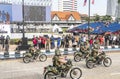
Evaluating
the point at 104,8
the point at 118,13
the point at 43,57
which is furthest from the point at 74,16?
the point at 43,57

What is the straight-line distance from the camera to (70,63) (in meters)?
14.4

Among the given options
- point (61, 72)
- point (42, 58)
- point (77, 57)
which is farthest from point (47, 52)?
point (61, 72)

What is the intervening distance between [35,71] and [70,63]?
3.46m

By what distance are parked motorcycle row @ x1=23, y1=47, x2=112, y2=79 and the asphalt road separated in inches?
11.8

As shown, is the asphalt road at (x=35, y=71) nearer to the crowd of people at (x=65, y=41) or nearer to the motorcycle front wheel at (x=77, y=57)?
the motorcycle front wheel at (x=77, y=57)

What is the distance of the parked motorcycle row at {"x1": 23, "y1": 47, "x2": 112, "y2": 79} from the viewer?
13.9 metres

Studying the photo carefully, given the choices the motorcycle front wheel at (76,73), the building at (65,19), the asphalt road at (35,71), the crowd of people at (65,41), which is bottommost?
the asphalt road at (35,71)

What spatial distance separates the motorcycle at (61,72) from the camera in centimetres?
1391

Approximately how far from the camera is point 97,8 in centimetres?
18800

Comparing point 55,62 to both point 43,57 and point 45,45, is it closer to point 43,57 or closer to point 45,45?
point 43,57

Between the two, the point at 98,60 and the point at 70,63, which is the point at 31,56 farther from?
the point at 70,63

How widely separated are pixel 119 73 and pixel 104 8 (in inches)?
7123

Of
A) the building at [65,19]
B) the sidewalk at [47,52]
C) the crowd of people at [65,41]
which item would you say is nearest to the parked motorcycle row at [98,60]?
the sidewalk at [47,52]

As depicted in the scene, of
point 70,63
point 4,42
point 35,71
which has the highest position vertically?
point 4,42
